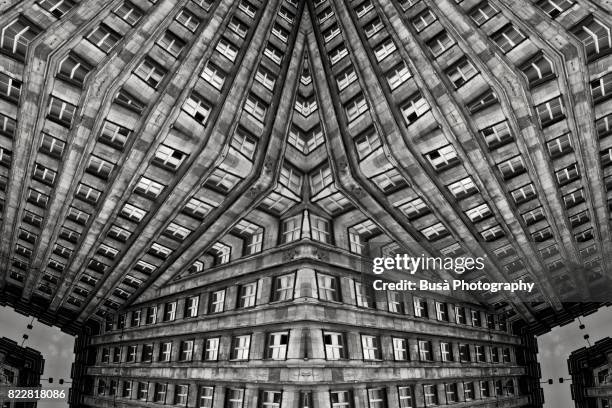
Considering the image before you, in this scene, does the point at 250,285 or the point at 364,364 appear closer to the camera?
the point at 364,364

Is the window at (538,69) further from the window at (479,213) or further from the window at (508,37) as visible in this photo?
the window at (479,213)

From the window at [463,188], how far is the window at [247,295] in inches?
617

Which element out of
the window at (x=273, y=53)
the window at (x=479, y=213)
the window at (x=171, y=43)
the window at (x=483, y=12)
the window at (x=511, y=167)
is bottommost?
the window at (x=479, y=213)

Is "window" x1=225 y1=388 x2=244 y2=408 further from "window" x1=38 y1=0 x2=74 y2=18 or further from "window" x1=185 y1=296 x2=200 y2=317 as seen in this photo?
"window" x1=38 y1=0 x2=74 y2=18

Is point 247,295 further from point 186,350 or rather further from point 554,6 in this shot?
point 554,6

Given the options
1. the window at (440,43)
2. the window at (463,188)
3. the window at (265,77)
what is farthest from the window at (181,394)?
the window at (440,43)

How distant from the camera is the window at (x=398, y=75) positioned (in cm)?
2826

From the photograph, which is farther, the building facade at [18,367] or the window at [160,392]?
the building facade at [18,367]

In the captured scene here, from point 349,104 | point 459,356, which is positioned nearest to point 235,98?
point 349,104

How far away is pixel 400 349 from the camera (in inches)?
1379

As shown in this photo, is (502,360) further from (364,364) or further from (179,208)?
(179,208)

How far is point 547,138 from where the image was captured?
2844cm

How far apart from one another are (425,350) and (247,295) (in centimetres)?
1588

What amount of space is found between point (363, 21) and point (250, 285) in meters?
20.6
